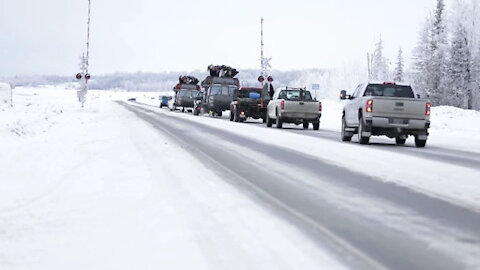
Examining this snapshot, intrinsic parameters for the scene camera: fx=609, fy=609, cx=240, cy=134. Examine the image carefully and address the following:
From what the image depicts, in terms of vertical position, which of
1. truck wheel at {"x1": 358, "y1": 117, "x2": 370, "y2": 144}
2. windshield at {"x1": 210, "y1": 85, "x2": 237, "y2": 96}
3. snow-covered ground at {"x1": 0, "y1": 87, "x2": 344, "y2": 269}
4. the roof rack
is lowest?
snow-covered ground at {"x1": 0, "y1": 87, "x2": 344, "y2": 269}

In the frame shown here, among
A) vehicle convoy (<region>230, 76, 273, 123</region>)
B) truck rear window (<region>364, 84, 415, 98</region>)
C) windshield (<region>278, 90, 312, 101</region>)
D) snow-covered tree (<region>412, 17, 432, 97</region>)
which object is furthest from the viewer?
snow-covered tree (<region>412, 17, 432, 97</region>)

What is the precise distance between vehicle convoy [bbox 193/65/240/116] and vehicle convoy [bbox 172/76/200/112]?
30.6 feet

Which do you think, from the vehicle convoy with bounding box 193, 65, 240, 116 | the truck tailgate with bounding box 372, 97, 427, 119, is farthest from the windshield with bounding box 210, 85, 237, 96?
the truck tailgate with bounding box 372, 97, 427, 119

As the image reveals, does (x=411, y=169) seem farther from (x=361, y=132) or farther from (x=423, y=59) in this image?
(x=423, y=59)

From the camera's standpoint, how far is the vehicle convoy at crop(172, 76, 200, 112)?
185ft

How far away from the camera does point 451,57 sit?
73875 mm

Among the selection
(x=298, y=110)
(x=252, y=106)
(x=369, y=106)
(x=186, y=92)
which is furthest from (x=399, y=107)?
(x=186, y=92)

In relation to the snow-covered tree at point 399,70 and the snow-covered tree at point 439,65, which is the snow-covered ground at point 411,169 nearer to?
the snow-covered tree at point 439,65

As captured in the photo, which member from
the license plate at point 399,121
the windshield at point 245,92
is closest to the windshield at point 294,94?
the windshield at point 245,92

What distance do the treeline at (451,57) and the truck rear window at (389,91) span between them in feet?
172

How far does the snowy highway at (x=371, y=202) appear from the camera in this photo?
4.96m

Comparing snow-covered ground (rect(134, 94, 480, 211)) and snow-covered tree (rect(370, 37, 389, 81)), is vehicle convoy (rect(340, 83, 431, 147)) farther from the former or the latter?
snow-covered tree (rect(370, 37, 389, 81))

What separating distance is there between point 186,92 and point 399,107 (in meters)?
39.9

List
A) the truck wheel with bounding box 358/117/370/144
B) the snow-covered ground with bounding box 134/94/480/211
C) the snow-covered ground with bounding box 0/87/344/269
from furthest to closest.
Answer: the truck wheel with bounding box 358/117/370/144, the snow-covered ground with bounding box 134/94/480/211, the snow-covered ground with bounding box 0/87/344/269
